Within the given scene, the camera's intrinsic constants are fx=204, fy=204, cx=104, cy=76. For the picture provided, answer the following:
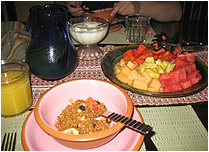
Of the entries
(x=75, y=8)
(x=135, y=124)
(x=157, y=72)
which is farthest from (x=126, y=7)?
(x=135, y=124)

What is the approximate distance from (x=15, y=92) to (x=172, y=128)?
2.06 ft

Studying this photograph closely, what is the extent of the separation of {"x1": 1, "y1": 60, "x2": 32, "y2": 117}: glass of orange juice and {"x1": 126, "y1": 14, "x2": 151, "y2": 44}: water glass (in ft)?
2.95

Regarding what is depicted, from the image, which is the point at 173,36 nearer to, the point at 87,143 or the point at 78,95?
the point at 78,95

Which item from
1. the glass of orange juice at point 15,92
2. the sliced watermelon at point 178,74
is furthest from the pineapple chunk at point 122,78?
the glass of orange juice at point 15,92

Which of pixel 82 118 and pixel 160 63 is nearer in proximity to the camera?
pixel 82 118

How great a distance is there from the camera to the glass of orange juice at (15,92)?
79 centimetres

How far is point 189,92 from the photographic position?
888 mm

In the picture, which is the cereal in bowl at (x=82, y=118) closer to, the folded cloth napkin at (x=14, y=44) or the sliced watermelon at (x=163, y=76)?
the sliced watermelon at (x=163, y=76)

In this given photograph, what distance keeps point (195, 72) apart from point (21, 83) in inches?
32.1

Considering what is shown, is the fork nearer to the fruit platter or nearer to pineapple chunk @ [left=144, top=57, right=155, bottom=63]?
the fruit platter

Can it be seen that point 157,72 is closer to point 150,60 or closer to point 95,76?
point 150,60

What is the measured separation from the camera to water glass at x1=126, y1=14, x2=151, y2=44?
1.53 metres

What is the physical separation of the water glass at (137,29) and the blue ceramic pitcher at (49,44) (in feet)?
2.25

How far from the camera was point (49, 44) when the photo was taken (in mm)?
924
